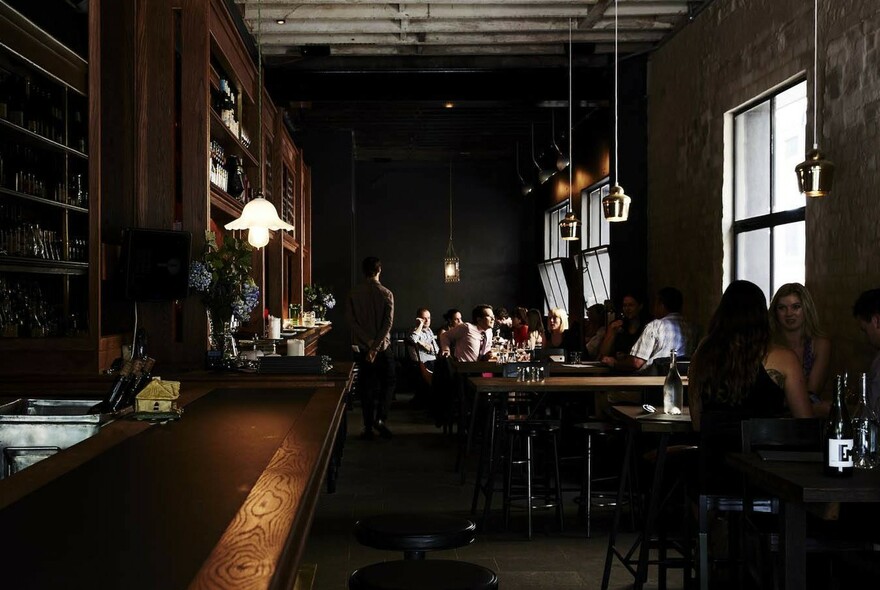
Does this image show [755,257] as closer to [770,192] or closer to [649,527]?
[770,192]

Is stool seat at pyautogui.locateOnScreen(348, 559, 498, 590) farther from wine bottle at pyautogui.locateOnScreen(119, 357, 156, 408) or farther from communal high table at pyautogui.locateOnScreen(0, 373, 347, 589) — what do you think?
wine bottle at pyautogui.locateOnScreen(119, 357, 156, 408)

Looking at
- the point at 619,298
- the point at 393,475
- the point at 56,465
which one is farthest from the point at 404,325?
the point at 56,465

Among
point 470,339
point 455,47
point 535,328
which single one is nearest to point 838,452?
point 470,339

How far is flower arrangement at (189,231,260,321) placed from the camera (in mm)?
5707

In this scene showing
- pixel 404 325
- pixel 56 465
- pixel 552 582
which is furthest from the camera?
pixel 404 325

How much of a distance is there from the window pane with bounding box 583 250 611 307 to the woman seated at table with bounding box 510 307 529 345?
2.87 ft

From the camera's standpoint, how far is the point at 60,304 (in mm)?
5148

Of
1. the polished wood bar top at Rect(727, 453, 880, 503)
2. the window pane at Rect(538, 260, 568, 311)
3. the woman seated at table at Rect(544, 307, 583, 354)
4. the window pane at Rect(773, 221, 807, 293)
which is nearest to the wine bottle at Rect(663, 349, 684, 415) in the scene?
the polished wood bar top at Rect(727, 453, 880, 503)

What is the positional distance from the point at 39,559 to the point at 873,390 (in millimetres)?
3900

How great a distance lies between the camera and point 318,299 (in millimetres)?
14344

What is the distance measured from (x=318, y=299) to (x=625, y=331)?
6334 mm

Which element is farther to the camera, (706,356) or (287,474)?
(706,356)

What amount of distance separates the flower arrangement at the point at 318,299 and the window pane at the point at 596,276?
3.57 meters

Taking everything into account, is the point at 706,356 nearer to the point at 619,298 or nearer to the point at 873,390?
the point at 873,390
